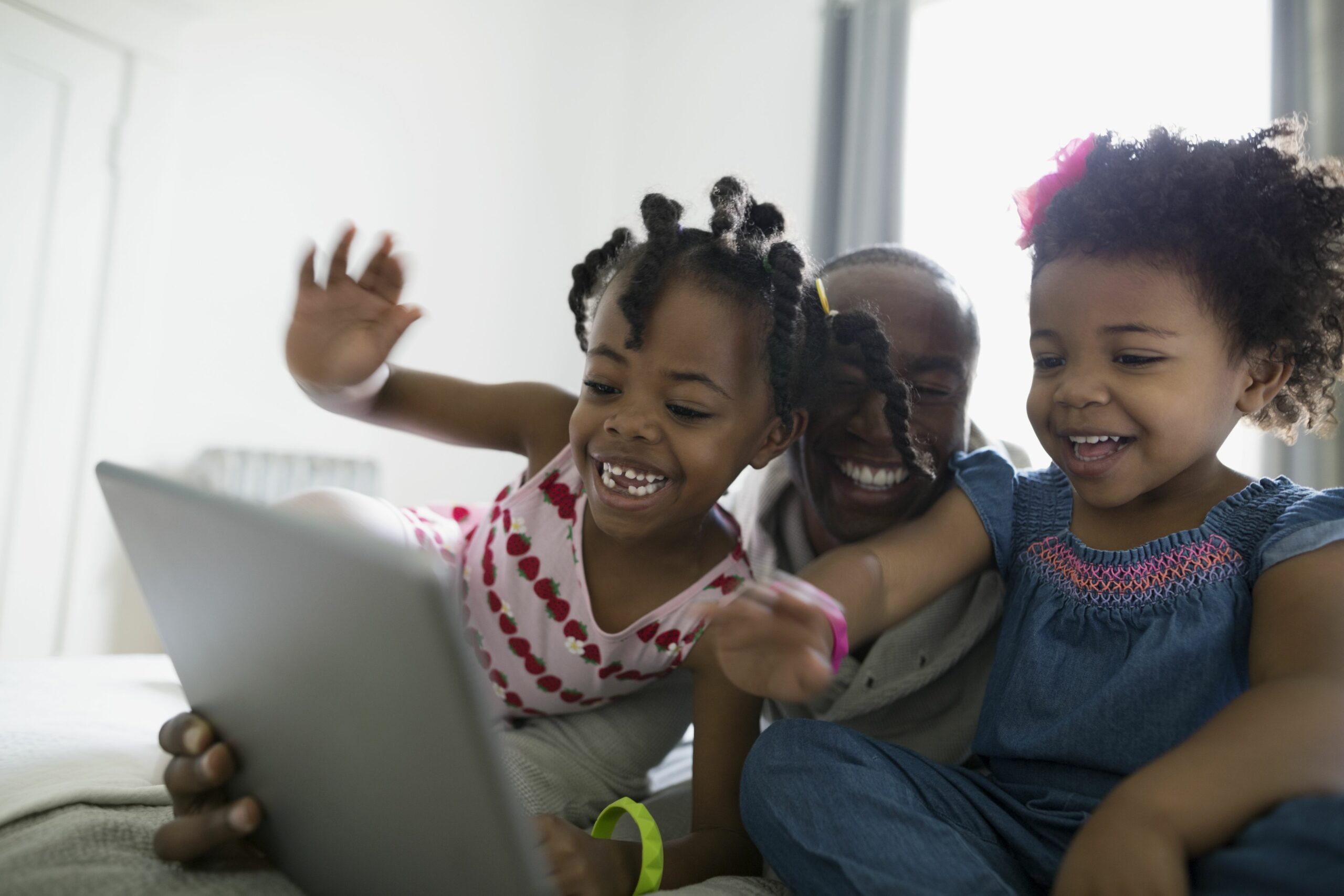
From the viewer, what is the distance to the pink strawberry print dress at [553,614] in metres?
1.16

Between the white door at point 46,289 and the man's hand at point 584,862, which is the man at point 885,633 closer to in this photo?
the man's hand at point 584,862

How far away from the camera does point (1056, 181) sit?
1.04m

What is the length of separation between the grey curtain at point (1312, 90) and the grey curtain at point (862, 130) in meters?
1.09

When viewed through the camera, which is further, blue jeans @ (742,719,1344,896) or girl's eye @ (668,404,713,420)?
girl's eye @ (668,404,713,420)

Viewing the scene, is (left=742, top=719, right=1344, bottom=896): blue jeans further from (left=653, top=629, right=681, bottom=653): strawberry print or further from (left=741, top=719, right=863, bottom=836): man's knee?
(left=653, top=629, right=681, bottom=653): strawberry print

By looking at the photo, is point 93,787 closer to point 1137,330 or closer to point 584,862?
point 584,862

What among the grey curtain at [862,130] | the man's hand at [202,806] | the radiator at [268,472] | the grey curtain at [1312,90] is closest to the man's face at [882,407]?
the man's hand at [202,806]

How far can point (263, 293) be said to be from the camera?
9.70ft

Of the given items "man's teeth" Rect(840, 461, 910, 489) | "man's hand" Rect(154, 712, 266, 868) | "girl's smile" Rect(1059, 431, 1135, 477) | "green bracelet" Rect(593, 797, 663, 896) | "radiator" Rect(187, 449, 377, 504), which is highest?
"girl's smile" Rect(1059, 431, 1135, 477)

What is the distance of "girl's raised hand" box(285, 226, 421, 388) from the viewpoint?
3.55ft

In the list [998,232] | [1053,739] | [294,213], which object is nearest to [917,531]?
[1053,739]

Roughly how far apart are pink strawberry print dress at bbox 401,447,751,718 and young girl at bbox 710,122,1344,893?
24cm

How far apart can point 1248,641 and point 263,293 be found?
2784 millimetres

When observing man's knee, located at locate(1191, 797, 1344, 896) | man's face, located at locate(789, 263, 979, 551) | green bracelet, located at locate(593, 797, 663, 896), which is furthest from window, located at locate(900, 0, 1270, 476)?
man's knee, located at locate(1191, 797, 1344, 896)
